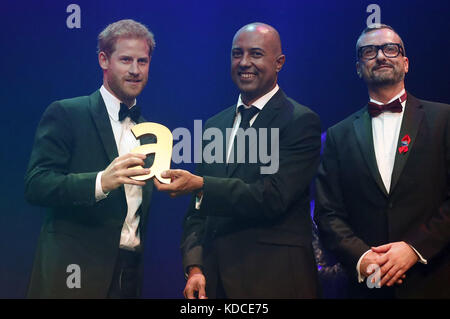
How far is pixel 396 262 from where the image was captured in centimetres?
272

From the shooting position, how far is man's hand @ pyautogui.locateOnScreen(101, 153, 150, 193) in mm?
2662

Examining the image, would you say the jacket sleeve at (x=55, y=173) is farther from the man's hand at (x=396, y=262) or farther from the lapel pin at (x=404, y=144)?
the lapel pin at (x=404, y=144)

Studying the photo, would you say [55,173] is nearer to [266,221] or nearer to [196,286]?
[196,286]

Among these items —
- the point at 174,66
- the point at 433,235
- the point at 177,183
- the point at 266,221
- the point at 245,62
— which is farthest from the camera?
the point at 174,66

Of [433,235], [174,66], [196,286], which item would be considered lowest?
[196,286]

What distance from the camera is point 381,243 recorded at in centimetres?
290

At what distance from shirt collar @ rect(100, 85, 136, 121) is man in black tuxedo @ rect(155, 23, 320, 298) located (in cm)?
57

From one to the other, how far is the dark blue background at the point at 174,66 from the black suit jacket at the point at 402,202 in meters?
0.95

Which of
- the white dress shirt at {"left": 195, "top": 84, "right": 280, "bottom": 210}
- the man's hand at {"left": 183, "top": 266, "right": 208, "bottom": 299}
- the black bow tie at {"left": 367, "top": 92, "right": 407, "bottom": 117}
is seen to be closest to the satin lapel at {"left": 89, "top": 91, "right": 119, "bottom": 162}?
the white dress shirt at {"left": 195, "top": 84, "right": 280, "bottom": 210}

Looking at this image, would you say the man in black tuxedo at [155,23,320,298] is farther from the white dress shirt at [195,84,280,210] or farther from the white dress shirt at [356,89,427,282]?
the white dress shirt at [356,89,427,282]

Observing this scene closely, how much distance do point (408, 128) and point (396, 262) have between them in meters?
0.73

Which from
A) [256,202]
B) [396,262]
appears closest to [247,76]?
[256,202]

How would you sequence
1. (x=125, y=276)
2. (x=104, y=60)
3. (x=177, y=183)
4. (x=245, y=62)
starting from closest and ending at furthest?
(x=177, y=183)
(x=125, y=276)
(x=245, y=62)
(x=104, y=60)

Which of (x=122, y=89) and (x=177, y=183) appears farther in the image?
(x=122, y=89)
